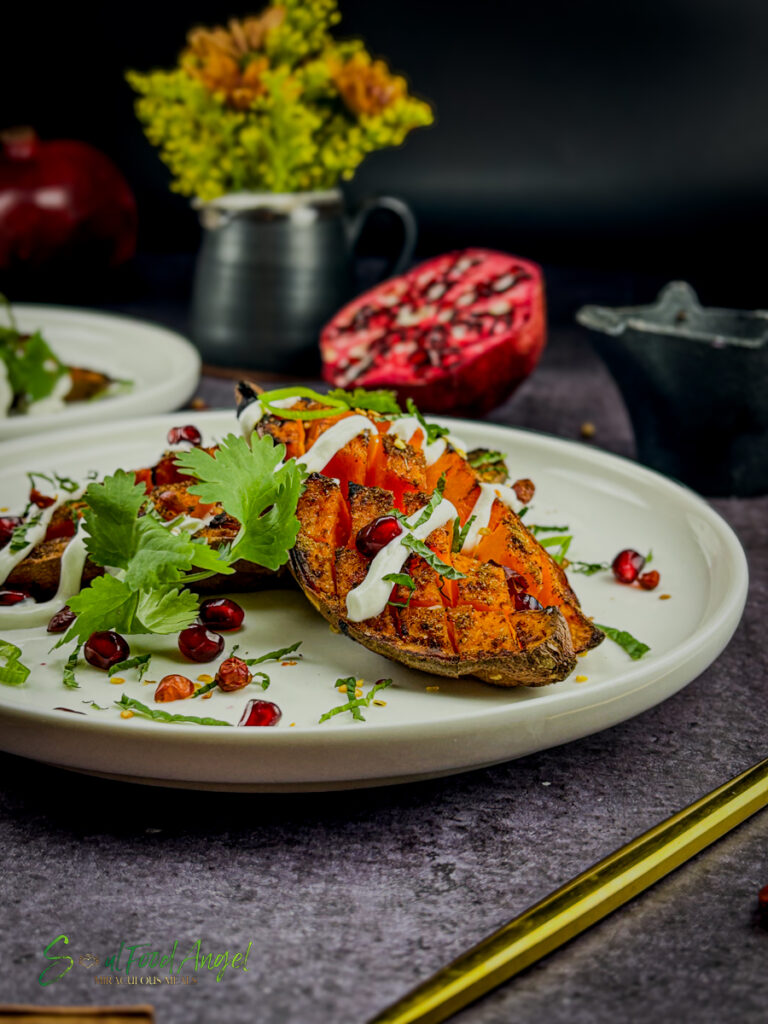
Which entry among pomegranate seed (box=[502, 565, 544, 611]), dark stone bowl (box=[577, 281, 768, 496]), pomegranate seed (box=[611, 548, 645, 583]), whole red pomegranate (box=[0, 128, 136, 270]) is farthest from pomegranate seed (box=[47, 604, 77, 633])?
whole red pomegranate (box=[0, 128, 136, 270])

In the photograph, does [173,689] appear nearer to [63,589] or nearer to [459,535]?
[63,589]

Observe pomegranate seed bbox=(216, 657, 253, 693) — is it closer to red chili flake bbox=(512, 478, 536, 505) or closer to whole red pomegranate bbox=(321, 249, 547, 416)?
red chili flake bbox=(512, 478, 536, 505)

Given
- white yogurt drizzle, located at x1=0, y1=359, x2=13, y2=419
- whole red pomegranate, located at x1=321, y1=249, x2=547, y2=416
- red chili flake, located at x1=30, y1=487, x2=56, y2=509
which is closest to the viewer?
red chili flake, located at x1=30, y1=487, x2=56, y2=509

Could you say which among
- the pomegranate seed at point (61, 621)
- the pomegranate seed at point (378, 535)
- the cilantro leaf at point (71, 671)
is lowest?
the pomegranate seed at point (61, 621)

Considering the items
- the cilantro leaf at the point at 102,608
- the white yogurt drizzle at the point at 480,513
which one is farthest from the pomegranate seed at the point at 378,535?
the cilantro leaf at the point at 102,608

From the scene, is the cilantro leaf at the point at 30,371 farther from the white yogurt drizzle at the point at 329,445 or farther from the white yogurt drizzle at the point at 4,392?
the white yogurt drizzle at the point at 329,445

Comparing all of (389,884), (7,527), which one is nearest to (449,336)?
(7,527)
